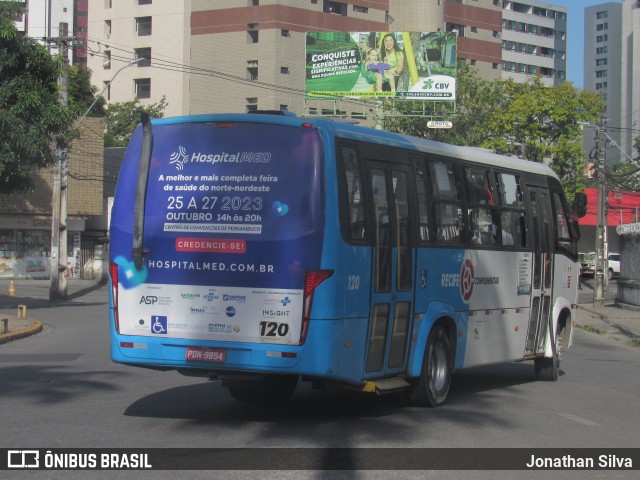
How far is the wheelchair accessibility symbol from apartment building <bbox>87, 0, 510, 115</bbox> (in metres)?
53.4

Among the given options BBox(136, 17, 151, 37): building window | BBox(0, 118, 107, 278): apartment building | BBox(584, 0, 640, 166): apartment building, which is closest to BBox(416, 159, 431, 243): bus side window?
BBox(0, 118, 107, 278): apartment building

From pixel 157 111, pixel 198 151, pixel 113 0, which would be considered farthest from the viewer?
pixel 113 0

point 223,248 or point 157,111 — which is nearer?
point 223,248

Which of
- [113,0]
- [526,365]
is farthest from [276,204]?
[113,0]

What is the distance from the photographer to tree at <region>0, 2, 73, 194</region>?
23.0m

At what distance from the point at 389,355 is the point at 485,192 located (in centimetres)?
333

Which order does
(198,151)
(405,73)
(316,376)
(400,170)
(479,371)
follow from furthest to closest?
(405,73)
(479,371)
(400,170)
(198,151)
(316,376)

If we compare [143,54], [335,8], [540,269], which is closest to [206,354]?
[540,269]

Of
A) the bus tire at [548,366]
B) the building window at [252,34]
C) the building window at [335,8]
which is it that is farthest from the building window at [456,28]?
the bus tire at [548,366]

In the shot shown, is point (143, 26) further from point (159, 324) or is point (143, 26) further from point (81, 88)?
point (159, 324)

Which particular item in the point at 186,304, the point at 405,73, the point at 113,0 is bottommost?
the point at 186,304

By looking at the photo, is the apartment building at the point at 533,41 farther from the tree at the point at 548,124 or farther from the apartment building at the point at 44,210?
the apartment building at the point at 44,210

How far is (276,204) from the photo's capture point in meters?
8.42

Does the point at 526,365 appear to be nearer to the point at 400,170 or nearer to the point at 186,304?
the point at 400,170
